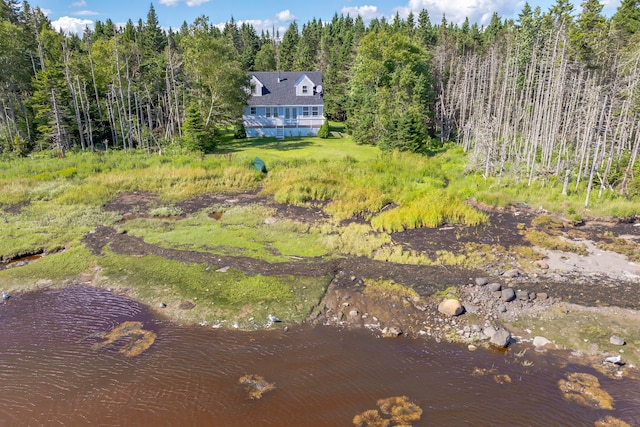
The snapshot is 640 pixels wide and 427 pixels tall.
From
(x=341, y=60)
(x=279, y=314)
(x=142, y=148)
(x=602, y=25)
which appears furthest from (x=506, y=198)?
(x=341, y=60)

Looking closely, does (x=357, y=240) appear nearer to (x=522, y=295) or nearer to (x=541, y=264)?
(x=522, y=295)

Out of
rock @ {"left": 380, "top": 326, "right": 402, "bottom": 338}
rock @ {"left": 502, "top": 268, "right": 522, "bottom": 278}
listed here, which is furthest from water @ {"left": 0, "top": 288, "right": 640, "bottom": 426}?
rock @ {"left": 502, "top": 268, "right": 522, "bottom": 278}

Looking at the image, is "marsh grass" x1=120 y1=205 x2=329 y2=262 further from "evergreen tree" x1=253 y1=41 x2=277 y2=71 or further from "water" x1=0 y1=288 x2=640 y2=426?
"evergreen tree" x1=253 y1=41 x2=277 y2=71

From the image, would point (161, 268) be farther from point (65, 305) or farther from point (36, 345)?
point (36, 345)

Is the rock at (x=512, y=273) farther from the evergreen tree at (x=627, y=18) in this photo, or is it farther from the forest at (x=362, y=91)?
the evergreen tree at (x=627, y=18)

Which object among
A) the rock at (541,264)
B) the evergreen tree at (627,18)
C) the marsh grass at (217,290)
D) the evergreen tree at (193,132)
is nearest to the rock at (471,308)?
the rock at (541,264)

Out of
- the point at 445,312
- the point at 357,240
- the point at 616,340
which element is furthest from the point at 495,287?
the point at 357,240
